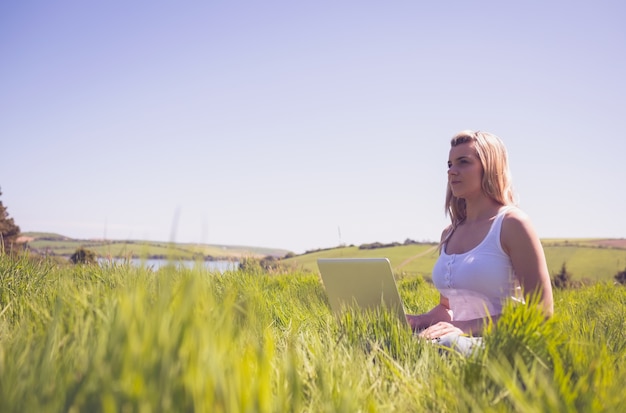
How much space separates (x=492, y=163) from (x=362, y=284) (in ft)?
4.27

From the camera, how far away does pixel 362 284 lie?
3.52 metres

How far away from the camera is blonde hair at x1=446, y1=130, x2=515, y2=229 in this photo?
382 cm

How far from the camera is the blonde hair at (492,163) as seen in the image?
382 centimetres

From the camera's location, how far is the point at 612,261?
55.0 metres

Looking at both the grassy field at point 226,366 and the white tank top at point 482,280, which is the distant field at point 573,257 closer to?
the white tank top at point 482,280

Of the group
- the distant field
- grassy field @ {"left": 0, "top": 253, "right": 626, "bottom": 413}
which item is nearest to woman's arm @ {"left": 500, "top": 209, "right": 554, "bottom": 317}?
grassy field @ {"left": 0, "top": 253, "right": 626, "bottom": 413}

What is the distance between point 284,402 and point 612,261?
61794 mm

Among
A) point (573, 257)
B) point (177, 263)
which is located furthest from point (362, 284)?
point (573, 257)

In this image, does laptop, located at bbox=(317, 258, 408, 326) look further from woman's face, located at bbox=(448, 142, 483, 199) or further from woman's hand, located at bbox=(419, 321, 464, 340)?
woman's face, located at bbox=(448, 142, 483, 199)

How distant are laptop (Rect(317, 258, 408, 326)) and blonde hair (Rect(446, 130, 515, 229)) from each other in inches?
43.2

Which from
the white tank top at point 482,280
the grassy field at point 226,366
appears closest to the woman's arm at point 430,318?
the white tank top at point 482,280

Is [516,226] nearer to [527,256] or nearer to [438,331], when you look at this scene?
[527,256]

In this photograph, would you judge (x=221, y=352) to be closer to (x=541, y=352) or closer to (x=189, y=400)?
(x=189, y=400)

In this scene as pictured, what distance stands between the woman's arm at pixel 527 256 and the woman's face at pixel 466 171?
1.44ft
